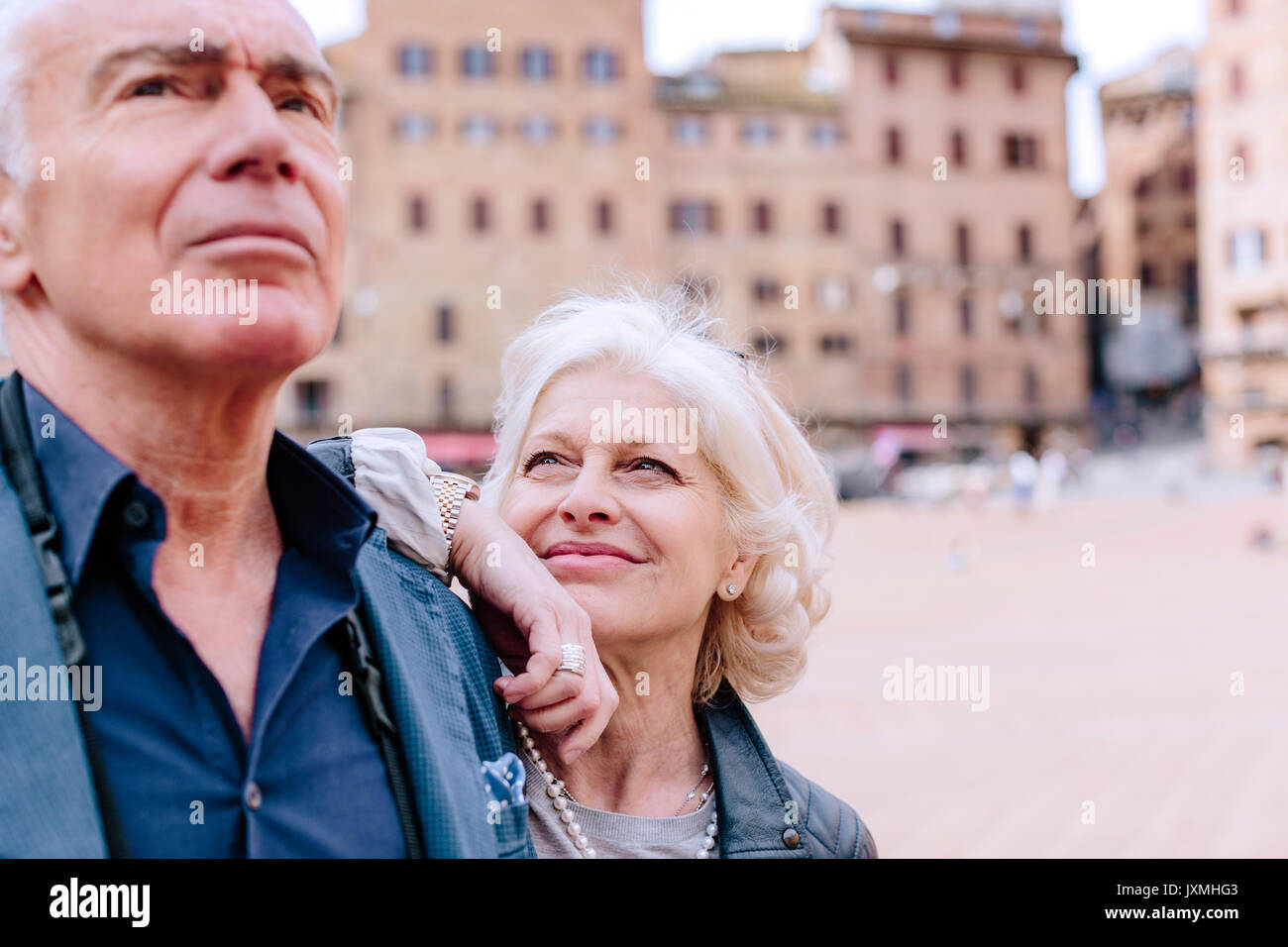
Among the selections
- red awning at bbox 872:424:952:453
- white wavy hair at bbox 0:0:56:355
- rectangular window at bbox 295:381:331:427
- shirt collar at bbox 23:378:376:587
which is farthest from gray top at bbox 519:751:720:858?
red awning at bbox 872:424:952:453

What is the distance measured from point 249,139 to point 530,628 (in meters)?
0.82

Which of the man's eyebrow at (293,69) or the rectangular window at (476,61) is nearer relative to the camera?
the man's eyebrow at (293,69)

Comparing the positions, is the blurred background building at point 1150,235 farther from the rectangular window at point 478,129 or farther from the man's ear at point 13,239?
the man's ear at point 13,239

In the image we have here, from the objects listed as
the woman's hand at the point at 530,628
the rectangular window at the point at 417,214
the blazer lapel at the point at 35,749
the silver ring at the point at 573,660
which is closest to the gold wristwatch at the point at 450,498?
the woman's hand at the point at 530,628

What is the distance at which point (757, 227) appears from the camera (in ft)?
136

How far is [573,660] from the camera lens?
189 centimetres

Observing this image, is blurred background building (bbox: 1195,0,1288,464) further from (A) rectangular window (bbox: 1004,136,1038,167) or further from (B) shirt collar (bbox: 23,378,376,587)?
(B) shirt collar (bbox: 23,378,376,587)

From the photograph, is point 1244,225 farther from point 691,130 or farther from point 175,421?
point 175,421

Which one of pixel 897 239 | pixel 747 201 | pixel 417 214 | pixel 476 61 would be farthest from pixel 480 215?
pixel 897 239

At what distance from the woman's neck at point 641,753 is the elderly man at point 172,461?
2.20 feet

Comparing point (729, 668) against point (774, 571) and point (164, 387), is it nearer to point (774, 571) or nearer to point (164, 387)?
point (774, 571)

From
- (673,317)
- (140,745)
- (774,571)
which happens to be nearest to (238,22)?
(140,745)

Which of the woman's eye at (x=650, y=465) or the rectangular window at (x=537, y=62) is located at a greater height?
the rectangular window at (x=537, y=62)

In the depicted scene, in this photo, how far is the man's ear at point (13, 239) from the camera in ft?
4.66
